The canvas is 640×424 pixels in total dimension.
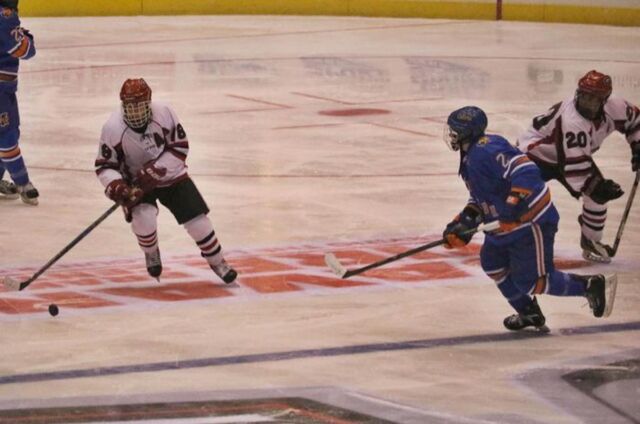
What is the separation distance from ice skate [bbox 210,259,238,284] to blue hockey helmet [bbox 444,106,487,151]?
144 cm

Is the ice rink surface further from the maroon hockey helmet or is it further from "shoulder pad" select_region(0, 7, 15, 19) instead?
"shoulder pad" select_region(0, 7, 15, 19)

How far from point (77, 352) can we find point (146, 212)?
1188 millimetres

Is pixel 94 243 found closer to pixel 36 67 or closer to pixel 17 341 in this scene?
pixel 17 341

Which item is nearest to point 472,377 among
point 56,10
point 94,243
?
point 94,243

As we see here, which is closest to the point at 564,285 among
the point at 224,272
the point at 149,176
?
the point at 224,272

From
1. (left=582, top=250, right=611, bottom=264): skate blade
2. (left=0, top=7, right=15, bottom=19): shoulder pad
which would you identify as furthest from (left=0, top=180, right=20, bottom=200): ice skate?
(left=582, top=250, right=611, bottom=264): skate blade

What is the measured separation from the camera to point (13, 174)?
923 cm

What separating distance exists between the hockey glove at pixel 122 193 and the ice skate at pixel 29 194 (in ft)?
7.37

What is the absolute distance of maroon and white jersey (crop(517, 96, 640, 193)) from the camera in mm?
7508

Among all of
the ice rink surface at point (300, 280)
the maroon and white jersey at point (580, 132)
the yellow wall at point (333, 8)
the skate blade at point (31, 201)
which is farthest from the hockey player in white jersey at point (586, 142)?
the yellow wall at point (333, 8)

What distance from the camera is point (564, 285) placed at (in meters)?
6.22

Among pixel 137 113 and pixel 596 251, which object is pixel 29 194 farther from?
pixel 596 251

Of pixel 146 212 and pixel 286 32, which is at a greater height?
pixel 146 212

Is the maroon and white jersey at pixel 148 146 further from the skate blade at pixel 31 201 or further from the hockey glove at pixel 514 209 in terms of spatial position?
the skate blade at pixel 31 201
